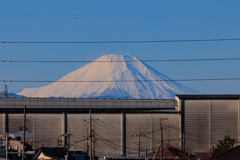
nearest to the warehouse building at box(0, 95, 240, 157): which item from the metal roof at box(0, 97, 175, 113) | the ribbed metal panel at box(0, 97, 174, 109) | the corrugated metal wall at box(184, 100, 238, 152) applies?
the corrugated metal wall at box(184, 100, 238, 152)

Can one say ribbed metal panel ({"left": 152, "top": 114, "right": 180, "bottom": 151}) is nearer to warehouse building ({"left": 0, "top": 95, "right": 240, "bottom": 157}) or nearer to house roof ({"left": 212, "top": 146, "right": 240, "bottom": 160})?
warehouse building ({"left": 0, "top": 95, "right": 240, "bottom": 157})

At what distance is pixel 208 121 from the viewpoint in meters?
113

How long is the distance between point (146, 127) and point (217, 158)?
4495cm

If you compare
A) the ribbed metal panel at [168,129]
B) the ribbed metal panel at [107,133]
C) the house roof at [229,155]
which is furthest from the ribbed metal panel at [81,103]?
the house roof at [229,155]

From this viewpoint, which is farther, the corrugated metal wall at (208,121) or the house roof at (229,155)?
the corrugated metal wall at (208,121)

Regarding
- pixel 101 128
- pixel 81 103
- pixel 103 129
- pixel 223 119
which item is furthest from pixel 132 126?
pixel 223 119

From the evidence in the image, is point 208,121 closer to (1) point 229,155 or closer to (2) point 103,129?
(2) point 103,129

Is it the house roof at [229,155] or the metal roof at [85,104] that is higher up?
the metal roof at [85,104]

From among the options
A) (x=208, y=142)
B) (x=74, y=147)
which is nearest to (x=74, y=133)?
(x=74, y=147)

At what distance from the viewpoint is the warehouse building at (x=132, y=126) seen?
360 feet

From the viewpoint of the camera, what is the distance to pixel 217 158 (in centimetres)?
6638

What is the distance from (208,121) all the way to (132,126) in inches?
794

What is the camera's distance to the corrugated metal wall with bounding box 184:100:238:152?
369 ft

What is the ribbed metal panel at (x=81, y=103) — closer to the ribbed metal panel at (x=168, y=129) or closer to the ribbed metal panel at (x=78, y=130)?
the ribbed metal panel at (x=168, y=129)
